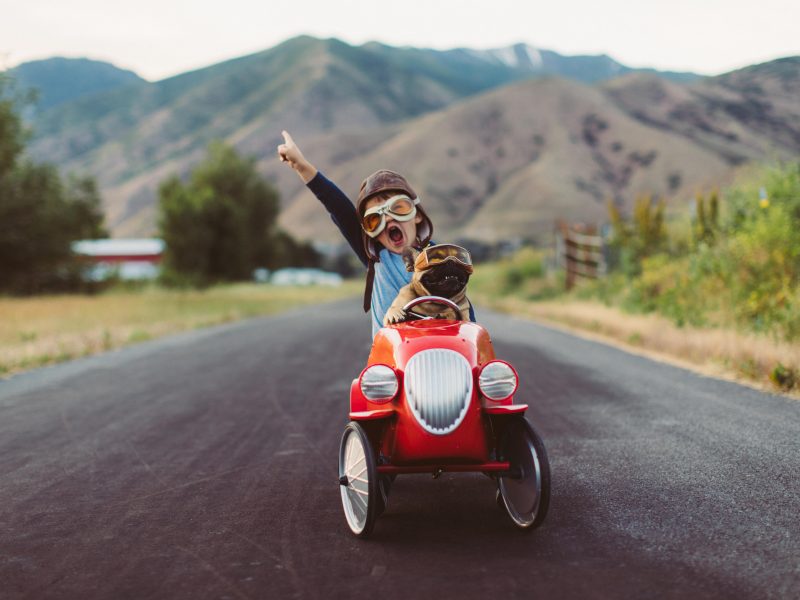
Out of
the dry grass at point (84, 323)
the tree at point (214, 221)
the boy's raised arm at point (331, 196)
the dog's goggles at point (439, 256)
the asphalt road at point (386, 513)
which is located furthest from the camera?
the tree at point (214, 221)

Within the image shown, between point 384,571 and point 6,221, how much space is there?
34.5 metres

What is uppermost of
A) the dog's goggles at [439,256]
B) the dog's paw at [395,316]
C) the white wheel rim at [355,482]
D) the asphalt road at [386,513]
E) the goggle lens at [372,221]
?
the goggle lens at [372,221]

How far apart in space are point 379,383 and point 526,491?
895 mm

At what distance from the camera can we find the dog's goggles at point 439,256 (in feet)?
14.4

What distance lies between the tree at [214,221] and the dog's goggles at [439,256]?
47768mm

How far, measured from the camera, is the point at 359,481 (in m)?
4.21

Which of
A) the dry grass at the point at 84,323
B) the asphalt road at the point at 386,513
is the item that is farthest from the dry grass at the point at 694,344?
the dry grass at the point at 84,323

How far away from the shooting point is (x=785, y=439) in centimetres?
609

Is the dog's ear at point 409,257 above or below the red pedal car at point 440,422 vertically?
above

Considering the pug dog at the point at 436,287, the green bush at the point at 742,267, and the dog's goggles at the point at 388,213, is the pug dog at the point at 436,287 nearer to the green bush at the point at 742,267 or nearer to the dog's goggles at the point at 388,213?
the dog's goggles at the point at 388,213

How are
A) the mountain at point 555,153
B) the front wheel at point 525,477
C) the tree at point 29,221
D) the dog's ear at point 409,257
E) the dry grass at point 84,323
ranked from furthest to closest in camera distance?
the mountain at point 555,153 → the tree at point 29,221 → the dry grass at point 84,323 → the dog's ear at point 409,257 → the front wheel at point 525,477

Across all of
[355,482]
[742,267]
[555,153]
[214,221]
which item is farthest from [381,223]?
[555,153]

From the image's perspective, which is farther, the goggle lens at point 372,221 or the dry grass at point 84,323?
the dry grass at point 84,323

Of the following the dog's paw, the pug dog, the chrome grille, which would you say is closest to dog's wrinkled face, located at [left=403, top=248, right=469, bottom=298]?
the pug dog
